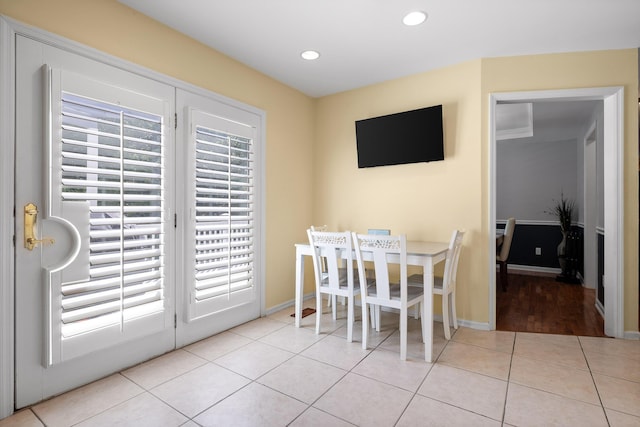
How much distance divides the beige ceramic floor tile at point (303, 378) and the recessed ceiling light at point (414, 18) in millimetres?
2494

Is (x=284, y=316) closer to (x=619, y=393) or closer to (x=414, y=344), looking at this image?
(x=414, y=344)

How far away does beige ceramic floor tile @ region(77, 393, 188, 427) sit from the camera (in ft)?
5.47

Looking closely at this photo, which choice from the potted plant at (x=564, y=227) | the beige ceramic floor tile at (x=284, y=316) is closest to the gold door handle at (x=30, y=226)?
the beige ceramic floor tile at (x=284, y=316)

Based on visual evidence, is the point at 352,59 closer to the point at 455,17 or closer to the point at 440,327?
the point at 455,17

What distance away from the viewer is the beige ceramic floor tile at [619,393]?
5.89ft

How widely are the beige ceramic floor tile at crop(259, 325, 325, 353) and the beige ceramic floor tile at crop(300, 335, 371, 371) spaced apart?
0.23ft

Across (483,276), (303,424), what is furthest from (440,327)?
(303,424)

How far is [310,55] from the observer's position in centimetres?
296

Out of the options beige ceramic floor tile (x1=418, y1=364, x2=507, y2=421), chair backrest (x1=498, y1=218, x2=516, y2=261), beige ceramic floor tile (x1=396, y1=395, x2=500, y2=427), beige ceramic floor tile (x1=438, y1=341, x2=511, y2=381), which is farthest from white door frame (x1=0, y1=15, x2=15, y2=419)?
chair backrest (x1=498, y1=218, x2=516, y2=261)

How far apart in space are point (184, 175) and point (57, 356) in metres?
1.36

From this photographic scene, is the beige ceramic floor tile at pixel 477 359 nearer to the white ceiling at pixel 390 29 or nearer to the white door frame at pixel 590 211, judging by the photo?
the white ceiling at pixel 390 29

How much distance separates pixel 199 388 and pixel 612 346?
3.08m

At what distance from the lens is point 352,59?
304cm

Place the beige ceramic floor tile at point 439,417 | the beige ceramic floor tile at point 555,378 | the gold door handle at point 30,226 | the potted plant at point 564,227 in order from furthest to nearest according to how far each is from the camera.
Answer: the potted plant at point 564,227, the beige ceramic floor tile at point 555,378, the gold door handle at point 30,226, the beige ceramic floor tile at point 439,417
